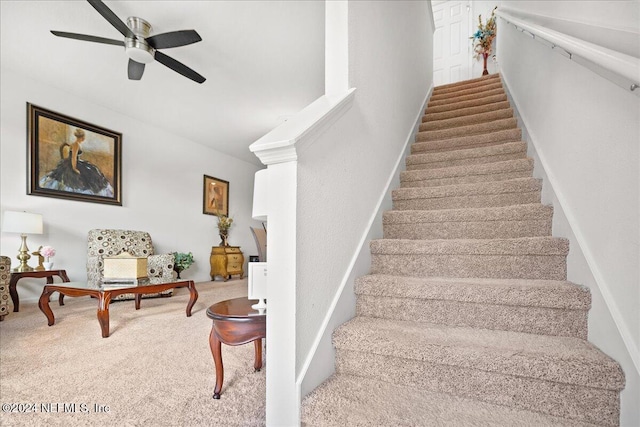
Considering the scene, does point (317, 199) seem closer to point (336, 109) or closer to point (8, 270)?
point (336, 109)

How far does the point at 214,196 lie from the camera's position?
20.2ft

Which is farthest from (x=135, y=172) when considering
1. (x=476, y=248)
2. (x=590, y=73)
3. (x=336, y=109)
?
(x=590, y=73)

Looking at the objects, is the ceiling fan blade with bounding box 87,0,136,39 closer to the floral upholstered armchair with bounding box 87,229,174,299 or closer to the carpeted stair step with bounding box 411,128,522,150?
the floral upholstered armchair with bounding box 87,229,174,299

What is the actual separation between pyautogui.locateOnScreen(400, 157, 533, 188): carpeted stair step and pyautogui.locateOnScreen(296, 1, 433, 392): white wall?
219mm

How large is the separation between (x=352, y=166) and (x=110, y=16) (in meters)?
2.09

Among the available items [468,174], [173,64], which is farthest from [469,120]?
[173,64]

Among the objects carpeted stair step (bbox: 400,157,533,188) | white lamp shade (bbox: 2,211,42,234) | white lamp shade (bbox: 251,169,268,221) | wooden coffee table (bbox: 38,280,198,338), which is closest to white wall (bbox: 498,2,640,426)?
carpeted stair step (bbox: 400,157,533,188)

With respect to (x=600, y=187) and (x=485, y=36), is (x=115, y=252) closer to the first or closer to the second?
(x=600, y=187)

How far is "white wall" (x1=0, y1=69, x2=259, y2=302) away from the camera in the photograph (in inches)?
134

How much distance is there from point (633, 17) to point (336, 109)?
94 cm

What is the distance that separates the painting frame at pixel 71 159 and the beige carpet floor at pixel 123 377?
1751mm

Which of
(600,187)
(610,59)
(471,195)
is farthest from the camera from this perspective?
(471,195)

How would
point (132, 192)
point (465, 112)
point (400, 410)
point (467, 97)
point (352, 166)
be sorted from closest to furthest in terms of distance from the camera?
point (400, 410), point (352, 166), point (465, 112), point (467, 97), point (132, 192)

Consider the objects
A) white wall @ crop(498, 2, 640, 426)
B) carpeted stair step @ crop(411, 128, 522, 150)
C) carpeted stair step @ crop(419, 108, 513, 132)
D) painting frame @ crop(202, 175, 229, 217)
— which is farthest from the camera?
painting frame @ crop(202, 175, 229, 217)
